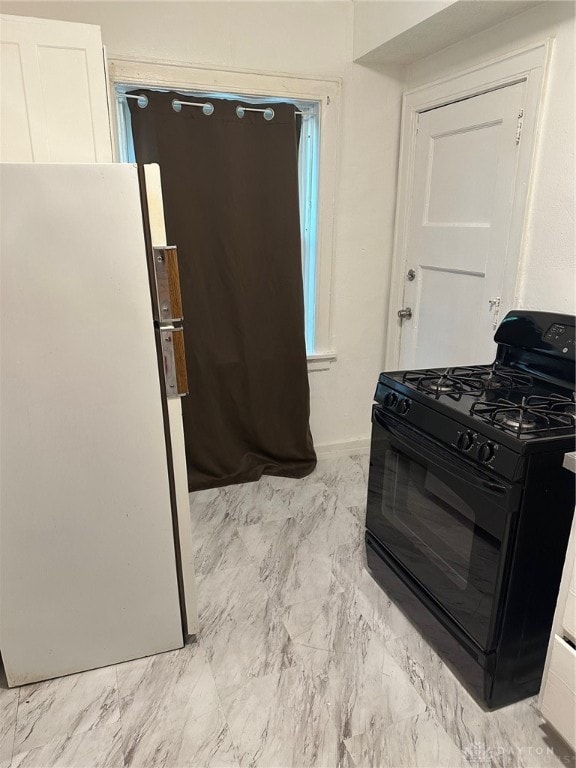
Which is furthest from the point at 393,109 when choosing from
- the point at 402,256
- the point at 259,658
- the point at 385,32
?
the point at 259,658

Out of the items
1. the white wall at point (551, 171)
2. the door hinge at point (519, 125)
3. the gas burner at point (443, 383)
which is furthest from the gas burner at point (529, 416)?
the door hinge at point (519, 125)

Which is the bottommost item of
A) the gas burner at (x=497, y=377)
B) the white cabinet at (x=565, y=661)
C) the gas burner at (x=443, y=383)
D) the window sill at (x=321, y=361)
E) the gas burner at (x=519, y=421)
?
the white cabinet at (x=565, y=661)

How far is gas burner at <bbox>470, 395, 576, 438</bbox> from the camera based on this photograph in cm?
141

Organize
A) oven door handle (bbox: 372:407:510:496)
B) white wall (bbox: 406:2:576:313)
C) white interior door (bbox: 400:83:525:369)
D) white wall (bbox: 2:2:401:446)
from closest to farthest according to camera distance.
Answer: oven door handle (bbox: 372:407:510:496), white wall (bbox: 406:2:576:313), white interior door (bbox: 400:83:525:369), white wall (bbox: 2:2:401:446)

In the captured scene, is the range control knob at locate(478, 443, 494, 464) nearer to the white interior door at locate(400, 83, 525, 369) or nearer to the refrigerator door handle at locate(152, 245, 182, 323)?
the refrigerator door handle at locate(152, 245, 182, 323)

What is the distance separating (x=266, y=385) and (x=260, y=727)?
171cm

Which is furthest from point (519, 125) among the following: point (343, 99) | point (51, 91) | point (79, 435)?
point (79, 435)

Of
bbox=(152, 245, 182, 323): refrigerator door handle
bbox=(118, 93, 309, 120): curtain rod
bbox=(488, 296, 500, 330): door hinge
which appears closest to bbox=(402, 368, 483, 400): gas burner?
bbox=(488, 296, 500, 330): door hinge

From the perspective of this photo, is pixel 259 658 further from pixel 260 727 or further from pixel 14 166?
pixel 14 166

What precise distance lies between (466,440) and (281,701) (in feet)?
3.25

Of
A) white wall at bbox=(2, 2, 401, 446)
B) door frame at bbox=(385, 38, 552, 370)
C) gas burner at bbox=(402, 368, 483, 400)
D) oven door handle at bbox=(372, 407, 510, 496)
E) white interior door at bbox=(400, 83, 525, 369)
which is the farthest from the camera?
white wall at bbox=(2, 2, 401, 446)

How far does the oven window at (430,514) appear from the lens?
159cm

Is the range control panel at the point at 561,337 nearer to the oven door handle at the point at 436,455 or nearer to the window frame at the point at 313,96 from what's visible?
the oven door handle at the point at 436,455

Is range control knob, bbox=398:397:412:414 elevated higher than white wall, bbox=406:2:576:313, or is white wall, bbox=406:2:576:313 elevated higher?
white wall, bbox=406:2:576:313
